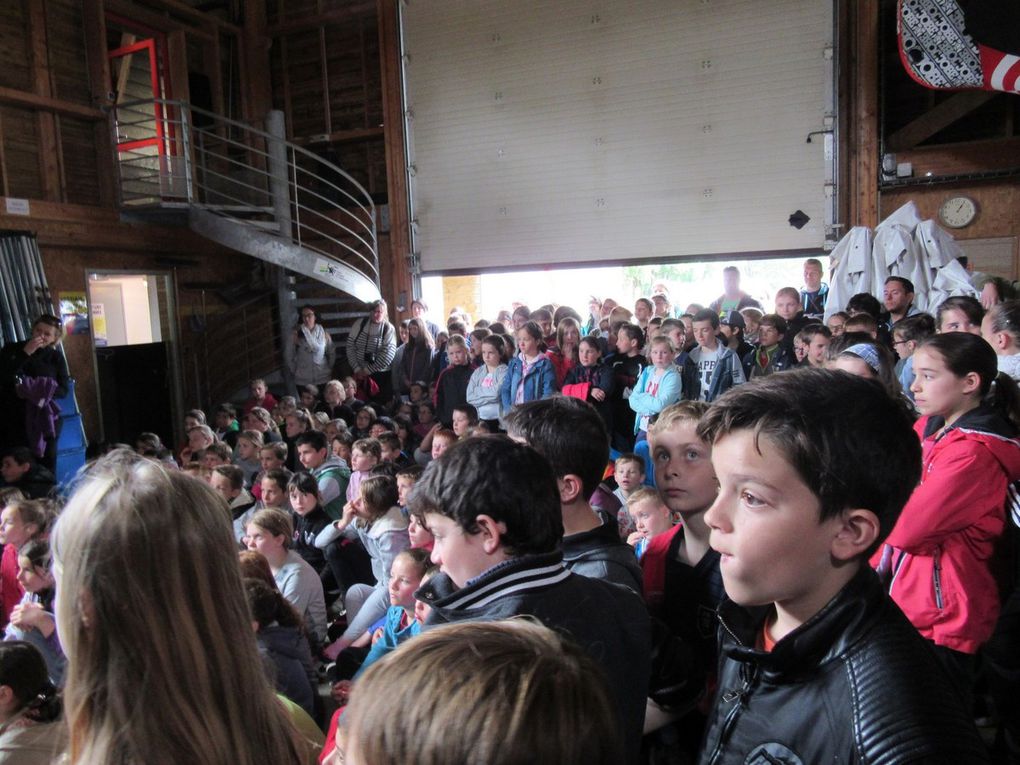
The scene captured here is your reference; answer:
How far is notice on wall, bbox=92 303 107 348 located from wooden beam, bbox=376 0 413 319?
359cm

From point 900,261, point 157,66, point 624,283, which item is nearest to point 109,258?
point 157,66

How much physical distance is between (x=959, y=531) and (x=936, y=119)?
284 inches

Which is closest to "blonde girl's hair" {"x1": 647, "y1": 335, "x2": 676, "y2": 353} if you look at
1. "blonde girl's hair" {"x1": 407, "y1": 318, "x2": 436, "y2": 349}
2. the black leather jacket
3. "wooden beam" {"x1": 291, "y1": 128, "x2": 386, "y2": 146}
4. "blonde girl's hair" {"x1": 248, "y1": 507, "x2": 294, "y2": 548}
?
"blonde girl's hair" {"x1": 248, "y1": 507, "x2": 294, "y2": 548}

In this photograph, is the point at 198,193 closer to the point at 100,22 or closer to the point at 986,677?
the point at 100,22

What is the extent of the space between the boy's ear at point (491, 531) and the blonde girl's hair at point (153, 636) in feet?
1.75

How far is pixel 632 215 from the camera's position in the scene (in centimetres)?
928

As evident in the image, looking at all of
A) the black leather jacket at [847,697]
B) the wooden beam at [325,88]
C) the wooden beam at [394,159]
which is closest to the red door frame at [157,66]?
the wooden beam at [325,88]

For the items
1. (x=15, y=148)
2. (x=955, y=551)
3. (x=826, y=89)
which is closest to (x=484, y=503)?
(x=955, y=551)

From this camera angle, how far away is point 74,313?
26.8 feet

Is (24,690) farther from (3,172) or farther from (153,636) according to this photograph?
(3,172)

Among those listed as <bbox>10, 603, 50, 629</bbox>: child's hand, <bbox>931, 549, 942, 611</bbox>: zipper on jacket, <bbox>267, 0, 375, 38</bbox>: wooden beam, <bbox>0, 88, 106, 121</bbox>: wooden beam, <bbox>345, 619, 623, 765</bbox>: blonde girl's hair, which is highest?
<bbox>267, 0, 375, 38</bbox>: wooden beam

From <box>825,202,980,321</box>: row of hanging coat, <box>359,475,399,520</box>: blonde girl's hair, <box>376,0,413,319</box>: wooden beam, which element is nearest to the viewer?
<box>359,475,399,520</box>: blonde girl's hair

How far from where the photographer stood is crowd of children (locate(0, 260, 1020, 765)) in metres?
0.72

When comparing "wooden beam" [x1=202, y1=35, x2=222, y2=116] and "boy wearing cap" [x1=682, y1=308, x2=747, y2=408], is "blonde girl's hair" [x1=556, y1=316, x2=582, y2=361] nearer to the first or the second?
"boy wearing cap" [x1=682, y1=308, x2=747, y2=408]
